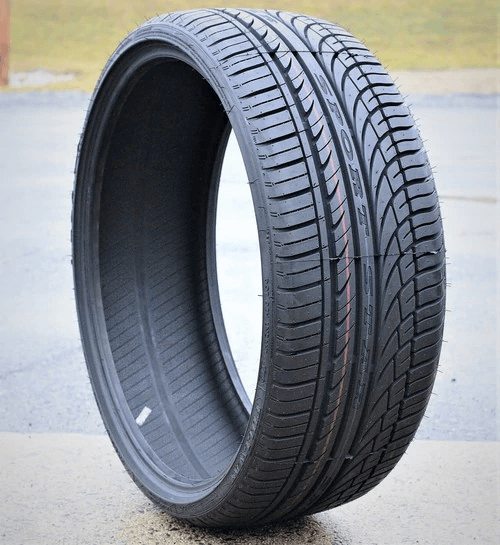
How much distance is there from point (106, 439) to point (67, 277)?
2.65 meters

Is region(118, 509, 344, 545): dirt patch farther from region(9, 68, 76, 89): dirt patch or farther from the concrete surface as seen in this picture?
region(9, 68, 76, 89): dirt patch

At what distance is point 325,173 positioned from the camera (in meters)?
2.57

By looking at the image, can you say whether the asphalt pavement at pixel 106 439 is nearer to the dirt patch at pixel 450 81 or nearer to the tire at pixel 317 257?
the tire at pixel 317 257

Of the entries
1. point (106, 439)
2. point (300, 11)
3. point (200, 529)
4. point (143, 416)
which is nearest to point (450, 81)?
point (300, 11)

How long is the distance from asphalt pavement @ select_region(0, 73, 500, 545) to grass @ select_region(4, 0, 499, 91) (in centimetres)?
555

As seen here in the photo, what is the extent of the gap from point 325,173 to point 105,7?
12.5 meters

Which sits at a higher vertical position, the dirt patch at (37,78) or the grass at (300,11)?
the grass at (300,11)

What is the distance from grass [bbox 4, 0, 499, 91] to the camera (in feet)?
44.5

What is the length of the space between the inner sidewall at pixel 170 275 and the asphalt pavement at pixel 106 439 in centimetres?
32

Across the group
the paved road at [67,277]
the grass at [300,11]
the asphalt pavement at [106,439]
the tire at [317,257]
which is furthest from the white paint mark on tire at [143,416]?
the grass at [300,11]

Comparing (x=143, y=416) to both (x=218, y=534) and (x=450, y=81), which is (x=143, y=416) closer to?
(x=218, y=534)

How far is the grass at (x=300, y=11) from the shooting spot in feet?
44.5

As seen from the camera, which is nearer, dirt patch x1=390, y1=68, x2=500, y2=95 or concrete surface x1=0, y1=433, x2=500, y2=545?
concrete surface x1=0, y1=433, x2=500, y2=545

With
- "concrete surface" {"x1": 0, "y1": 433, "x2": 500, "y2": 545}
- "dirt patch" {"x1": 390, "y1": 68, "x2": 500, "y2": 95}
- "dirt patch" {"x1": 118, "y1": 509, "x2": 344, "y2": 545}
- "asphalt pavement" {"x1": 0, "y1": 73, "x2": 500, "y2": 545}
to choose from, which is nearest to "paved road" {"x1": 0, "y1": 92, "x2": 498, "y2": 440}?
"asphalt pavement" {"x1": 0, "y1": 73, "x2": 500, "y2": 545}
